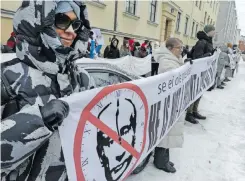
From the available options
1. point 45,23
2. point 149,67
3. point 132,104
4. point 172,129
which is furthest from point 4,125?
point 149,67

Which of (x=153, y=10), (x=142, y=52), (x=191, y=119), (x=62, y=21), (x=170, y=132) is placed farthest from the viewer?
(x=153, y=10)

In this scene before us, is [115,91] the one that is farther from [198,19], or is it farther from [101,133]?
[198,19]

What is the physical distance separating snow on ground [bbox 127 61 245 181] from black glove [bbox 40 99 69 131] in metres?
1.84

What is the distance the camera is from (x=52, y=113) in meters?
1.15

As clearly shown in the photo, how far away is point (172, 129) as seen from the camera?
304 centimetres

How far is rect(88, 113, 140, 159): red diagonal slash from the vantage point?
5.14ft

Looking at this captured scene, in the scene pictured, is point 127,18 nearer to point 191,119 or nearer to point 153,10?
point 153,10

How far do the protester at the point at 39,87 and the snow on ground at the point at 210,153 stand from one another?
1.71m

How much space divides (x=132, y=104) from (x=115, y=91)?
0.90 feet

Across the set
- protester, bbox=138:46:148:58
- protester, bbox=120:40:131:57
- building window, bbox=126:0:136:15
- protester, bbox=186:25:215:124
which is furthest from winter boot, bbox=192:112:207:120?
building window, bbox=126:0:136:15

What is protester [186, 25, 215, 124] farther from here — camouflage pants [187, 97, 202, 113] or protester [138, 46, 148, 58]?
protester [138, 46, 148, 58]

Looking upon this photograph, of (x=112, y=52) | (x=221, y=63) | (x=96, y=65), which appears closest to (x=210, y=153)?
(x=96, y=65)

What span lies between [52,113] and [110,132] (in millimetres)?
655

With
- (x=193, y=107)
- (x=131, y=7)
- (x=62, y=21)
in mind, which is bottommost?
(x=193, y=107)
